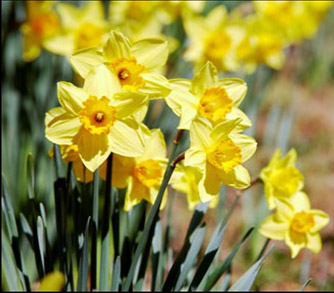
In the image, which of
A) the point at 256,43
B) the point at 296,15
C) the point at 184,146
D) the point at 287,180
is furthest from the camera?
the point at 296,15

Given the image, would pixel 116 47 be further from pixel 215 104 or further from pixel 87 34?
pixel 87 34

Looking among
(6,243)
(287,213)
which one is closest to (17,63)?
(6,243)

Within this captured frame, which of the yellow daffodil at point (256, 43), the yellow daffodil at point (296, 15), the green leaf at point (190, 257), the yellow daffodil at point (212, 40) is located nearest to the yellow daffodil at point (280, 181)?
the green leaf at point (190, 257)

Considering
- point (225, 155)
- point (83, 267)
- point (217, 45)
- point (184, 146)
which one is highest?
point (225, 155)

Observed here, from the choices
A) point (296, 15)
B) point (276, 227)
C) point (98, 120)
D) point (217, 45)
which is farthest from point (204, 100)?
point (296, 15)

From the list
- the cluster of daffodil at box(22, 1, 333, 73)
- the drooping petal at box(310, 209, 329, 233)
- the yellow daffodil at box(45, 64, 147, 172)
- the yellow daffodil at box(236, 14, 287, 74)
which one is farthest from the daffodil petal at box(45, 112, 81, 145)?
the yellow daffodil at box(236, 14, 287, 74)

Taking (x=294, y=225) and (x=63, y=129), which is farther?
(x=294, y=225)

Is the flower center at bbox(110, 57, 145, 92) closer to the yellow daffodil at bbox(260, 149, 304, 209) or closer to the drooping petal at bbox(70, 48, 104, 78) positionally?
the drooping petal at bbox(70, 48, 104, 78)
